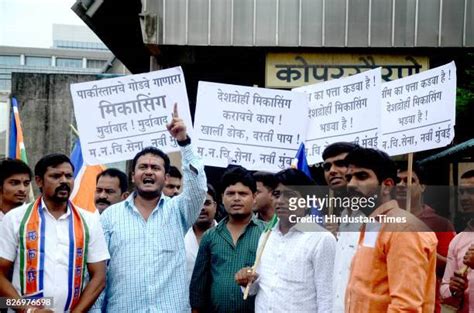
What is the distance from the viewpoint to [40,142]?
10.5m

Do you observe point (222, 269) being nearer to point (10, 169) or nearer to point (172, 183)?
point (172, 183)

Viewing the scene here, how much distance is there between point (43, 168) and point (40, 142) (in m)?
5.79

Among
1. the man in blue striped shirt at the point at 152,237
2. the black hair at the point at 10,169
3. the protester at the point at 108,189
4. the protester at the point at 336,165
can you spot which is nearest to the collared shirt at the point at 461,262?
the protester at the point at 336,165

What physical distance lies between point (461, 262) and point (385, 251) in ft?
3.11

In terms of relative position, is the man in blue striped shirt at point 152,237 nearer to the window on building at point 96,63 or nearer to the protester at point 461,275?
the protester at point 461,275

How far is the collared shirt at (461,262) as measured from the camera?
4.58 m

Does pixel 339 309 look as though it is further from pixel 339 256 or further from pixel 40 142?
pixel 40 142

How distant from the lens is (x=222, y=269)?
518 cm

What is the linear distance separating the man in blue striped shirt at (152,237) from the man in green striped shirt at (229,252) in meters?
0.22

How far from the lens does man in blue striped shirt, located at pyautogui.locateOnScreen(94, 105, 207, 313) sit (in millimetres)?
4875

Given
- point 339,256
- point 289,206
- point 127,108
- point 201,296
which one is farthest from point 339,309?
point 127,108

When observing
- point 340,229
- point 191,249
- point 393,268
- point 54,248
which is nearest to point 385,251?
point 393,268

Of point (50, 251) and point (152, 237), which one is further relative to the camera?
point (152, 237)

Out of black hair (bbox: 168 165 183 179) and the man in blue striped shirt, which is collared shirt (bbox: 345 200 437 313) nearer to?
the man in blue striped shirt
